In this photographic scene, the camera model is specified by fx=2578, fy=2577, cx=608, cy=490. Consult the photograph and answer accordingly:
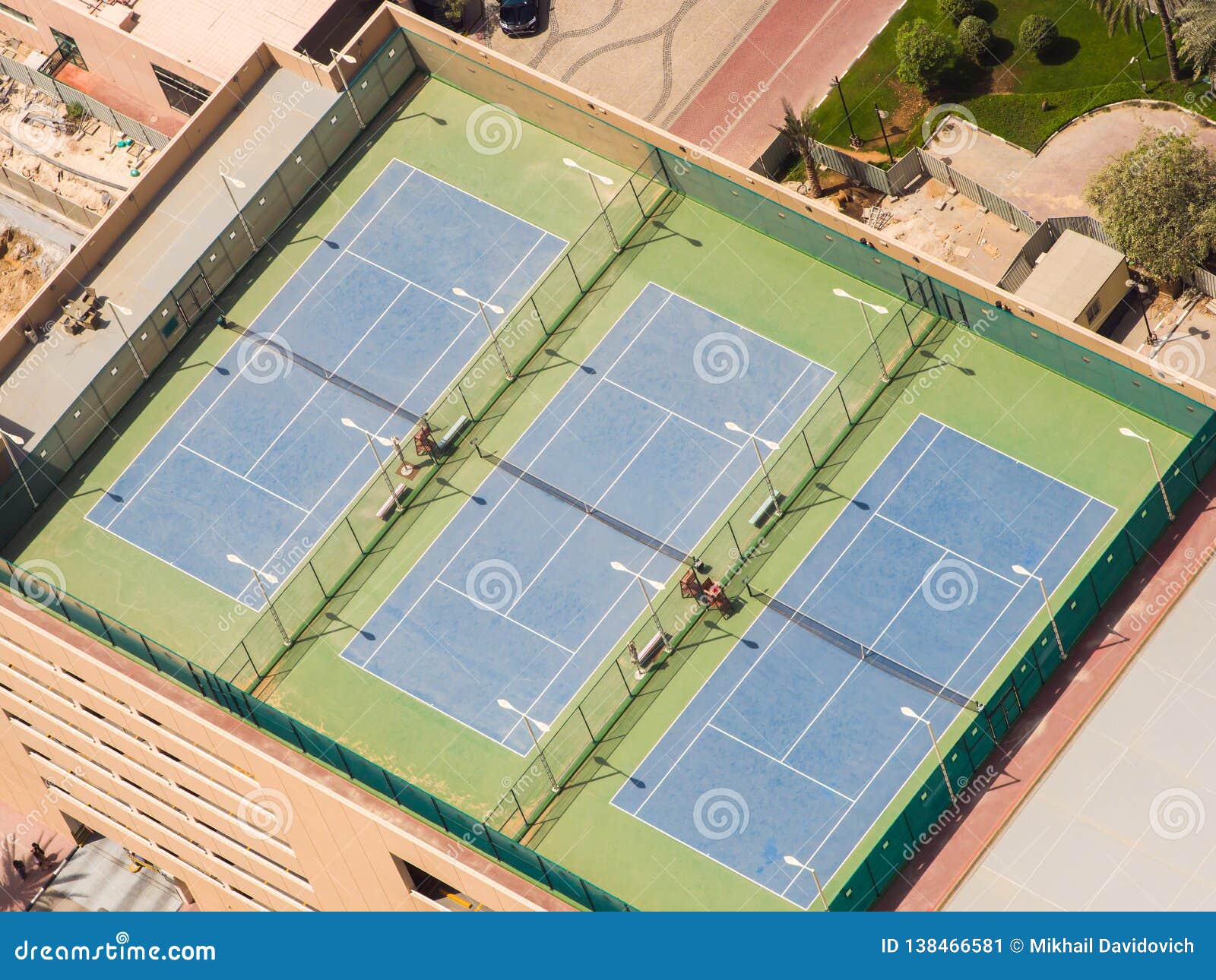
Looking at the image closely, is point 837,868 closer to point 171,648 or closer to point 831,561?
point 831,561

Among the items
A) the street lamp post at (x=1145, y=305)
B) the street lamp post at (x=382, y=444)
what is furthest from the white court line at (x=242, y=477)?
the street lamp post at (x=1145, y=305)

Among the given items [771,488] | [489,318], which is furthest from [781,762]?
[489,318]

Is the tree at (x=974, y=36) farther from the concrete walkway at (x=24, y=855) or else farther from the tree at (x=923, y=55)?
the concrete walkway at (x=24, y=855)

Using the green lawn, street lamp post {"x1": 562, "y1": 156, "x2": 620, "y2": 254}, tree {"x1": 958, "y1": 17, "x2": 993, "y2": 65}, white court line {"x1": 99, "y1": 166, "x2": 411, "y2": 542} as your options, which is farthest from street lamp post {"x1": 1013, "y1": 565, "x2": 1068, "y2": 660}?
tree {"x1": 958, "y1": 17, "x2": 993, "y2": 65}

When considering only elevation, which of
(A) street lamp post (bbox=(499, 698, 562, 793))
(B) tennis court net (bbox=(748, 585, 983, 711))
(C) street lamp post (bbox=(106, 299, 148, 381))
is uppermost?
(B) tennis court net (bbox=(748, 585, 983, 711))

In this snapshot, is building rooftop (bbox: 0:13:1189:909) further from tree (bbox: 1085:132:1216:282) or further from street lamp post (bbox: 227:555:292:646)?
tree (bbox: 1085:132:1216:282)

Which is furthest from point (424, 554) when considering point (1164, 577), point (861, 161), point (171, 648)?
point (861, 161)
